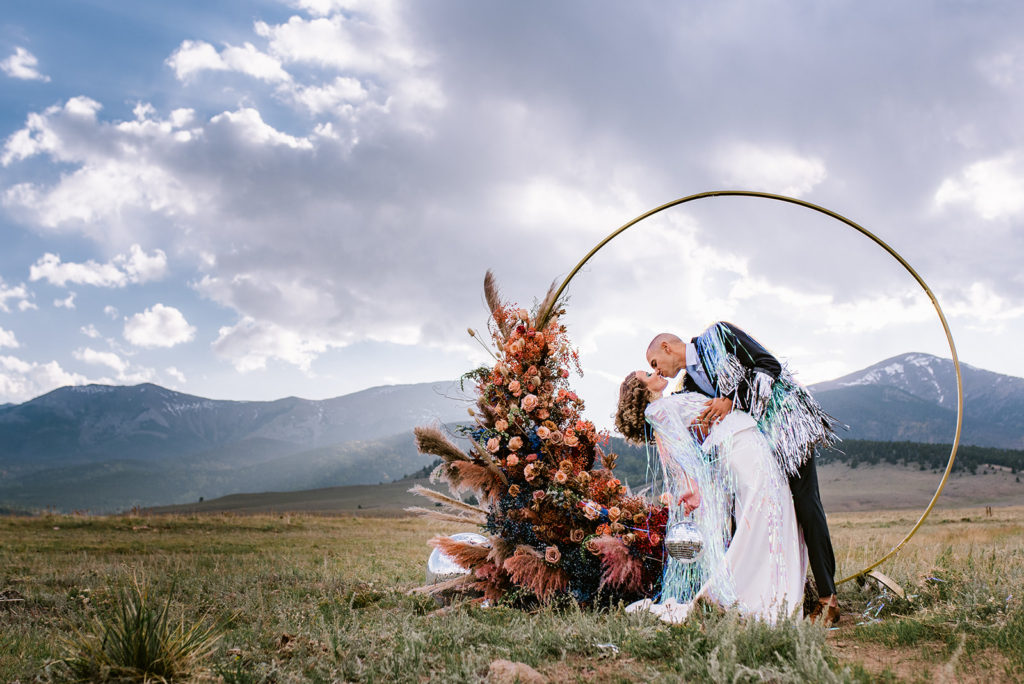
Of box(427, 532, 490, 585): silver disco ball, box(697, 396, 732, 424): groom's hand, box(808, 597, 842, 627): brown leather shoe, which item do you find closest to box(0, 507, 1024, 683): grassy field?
box(808, 597, 842, 627): brown leather shoe

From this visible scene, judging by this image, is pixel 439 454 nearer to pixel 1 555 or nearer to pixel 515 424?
pixel 515 424

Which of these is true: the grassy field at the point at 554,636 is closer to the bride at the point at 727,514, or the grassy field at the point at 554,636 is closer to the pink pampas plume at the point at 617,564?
the bride at the point at 727,514

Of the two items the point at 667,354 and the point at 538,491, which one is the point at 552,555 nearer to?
the point at 538,491

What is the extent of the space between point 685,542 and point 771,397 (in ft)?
5.59

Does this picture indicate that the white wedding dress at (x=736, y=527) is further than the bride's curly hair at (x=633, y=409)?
No

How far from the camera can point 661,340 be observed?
7.13 metres

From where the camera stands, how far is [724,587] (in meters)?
6.20

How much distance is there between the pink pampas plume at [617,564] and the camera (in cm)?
708

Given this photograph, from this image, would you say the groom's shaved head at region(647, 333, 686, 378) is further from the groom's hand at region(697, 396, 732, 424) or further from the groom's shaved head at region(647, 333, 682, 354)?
the groom's hand at region(697, 396, 732, 424)

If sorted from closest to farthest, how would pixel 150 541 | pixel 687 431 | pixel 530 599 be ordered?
pixel 687 431, pixel 530 599, pixel 150 541

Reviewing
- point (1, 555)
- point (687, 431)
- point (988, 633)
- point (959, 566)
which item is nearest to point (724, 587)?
point (687, 431)

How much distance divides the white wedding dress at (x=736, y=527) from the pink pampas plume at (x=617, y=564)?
18.1 inches

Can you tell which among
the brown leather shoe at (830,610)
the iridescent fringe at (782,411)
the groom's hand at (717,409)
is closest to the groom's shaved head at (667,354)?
the iridescent fringe at (782,411)

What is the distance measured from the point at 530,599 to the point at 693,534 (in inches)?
85.4
